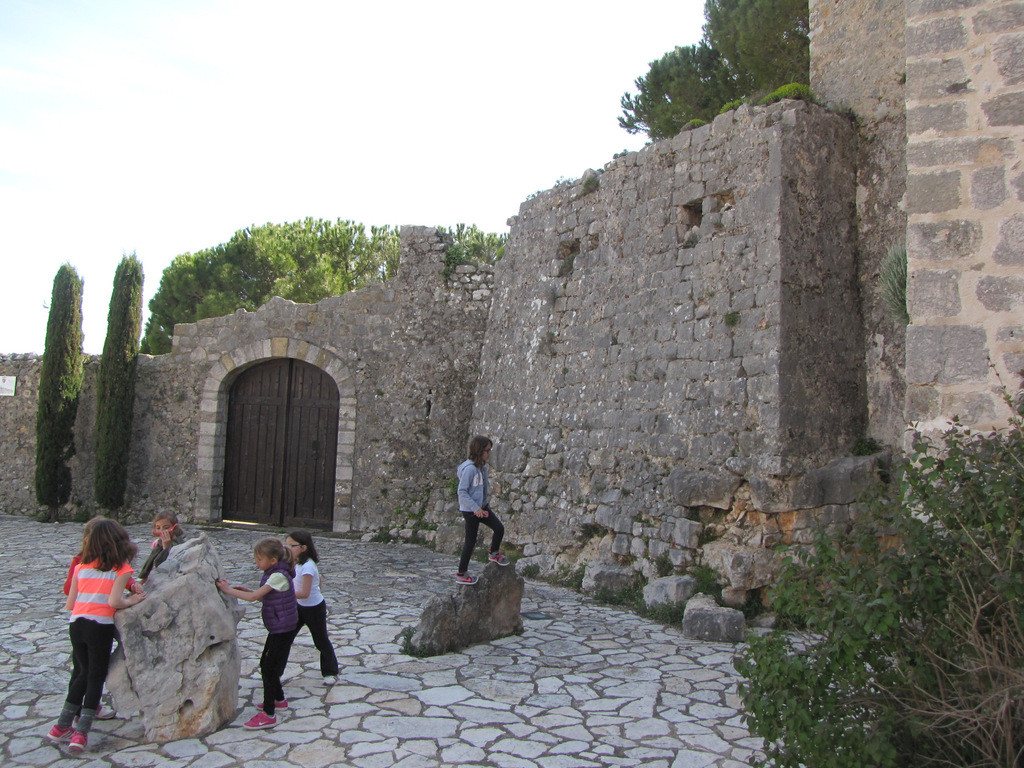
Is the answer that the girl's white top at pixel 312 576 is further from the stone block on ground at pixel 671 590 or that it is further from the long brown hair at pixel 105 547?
the stone block on ground at pixel 671 590

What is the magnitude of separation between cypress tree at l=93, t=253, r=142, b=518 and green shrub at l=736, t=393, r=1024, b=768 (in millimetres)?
11561

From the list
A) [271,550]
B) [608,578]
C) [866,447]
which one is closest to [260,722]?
[271,550]

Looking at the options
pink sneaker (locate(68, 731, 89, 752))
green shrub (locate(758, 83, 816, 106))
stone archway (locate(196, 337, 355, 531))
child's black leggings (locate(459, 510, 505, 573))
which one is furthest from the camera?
stone archway (locate(196, 337, 355, 531))

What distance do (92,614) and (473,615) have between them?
259 centimetres

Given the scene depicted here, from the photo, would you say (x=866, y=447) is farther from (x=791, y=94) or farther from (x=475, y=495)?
A: (x=475, y=495)

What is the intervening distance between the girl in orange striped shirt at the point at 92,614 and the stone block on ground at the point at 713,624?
391 centimetres

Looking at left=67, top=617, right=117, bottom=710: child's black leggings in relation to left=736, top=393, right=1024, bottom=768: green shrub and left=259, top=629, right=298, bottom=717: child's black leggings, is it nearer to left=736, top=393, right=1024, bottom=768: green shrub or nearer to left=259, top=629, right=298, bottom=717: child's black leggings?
left=259, top=629, right=298, bottom=717: child's black leggings

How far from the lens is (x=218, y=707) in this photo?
4.17 metres

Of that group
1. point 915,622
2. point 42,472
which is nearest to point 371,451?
point 42,472

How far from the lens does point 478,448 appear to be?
686cm

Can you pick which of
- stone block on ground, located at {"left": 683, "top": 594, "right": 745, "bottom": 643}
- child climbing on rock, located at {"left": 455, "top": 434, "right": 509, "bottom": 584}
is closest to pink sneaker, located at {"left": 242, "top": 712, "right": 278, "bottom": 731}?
child climbing on rock, located at {"left": 455, "top": 434, "right": 509, "bottom": 584}

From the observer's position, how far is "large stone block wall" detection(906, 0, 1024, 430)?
11.6ft

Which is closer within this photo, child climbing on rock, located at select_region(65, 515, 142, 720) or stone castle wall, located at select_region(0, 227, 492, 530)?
child climbing on rock, located at select_region(65, 515, 142, 720)

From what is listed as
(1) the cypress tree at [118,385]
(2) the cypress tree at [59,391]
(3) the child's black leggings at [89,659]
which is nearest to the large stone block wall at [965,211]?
(3) the child's black leggings at [89,659]
